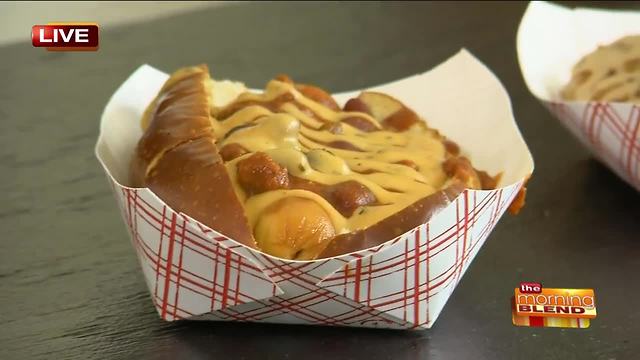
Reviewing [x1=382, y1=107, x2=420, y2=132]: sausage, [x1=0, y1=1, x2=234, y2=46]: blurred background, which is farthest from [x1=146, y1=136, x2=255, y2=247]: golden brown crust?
[x1=0, y1=1, x2=234, y2=46]: blurred background

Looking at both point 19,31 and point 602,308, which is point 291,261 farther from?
point 19,31

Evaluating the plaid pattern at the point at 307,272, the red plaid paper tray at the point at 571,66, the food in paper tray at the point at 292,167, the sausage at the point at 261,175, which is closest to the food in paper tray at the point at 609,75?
the red plaid paper tray at the point at 571,66

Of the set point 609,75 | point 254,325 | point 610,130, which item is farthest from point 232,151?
point 609,75

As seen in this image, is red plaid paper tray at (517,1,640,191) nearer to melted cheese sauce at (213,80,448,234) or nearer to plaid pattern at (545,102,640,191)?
plaid pattern at (545,102,640,191)

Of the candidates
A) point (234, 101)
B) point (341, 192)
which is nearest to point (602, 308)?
point (341, 192)

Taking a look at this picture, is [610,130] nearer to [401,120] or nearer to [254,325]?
[401,120]

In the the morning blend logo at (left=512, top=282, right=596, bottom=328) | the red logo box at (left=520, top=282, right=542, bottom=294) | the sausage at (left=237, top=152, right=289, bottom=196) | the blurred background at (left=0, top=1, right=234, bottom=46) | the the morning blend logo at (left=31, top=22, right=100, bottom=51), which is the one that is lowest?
the the morning blend logo at (left=512, top=282, right=596, bottom=328)
